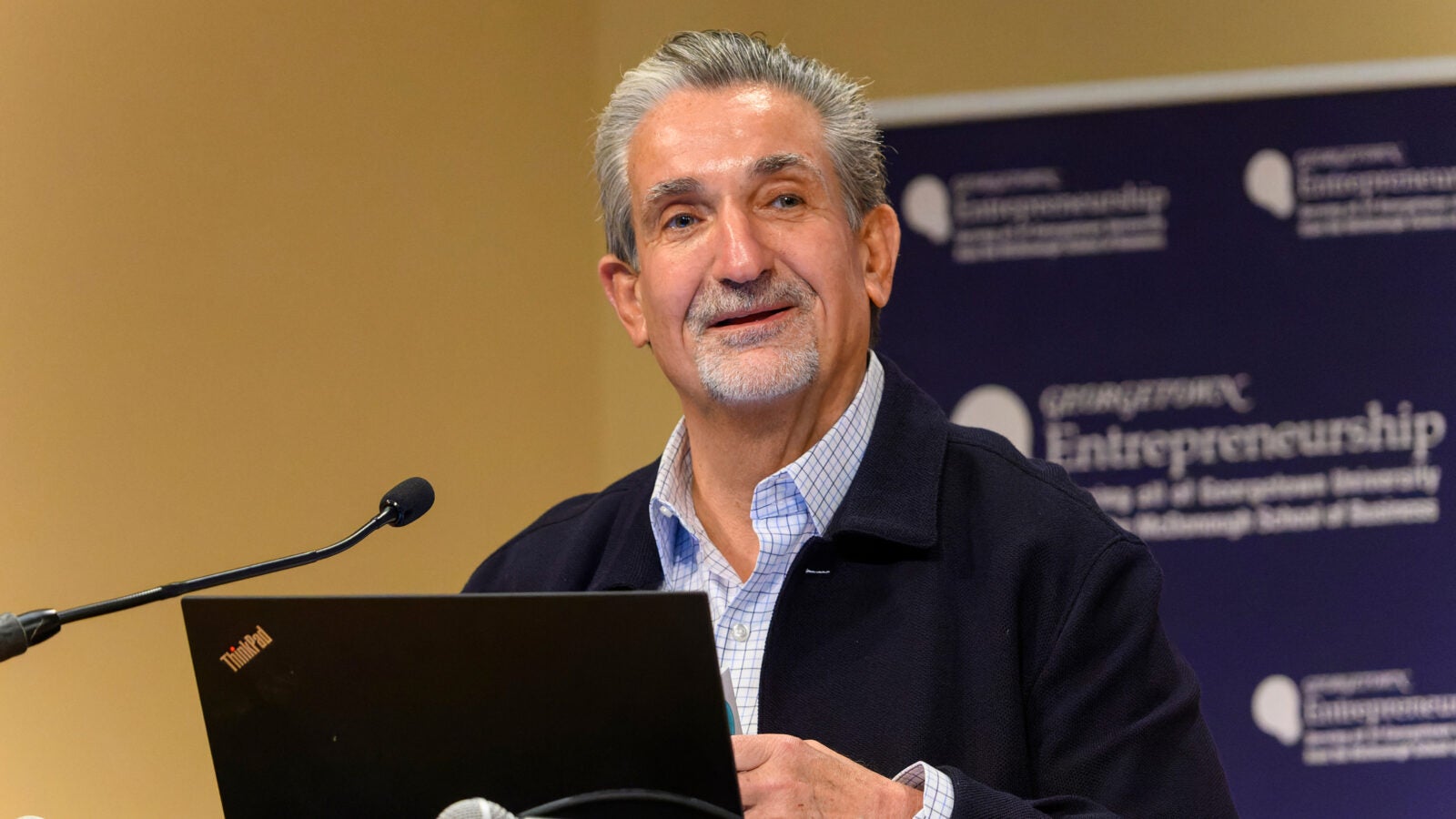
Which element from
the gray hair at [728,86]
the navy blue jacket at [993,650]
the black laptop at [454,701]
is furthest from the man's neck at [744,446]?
the black laptop at [454,701]

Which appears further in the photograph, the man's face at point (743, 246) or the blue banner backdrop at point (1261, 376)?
the blue banner backdrop at point (1261, 376)

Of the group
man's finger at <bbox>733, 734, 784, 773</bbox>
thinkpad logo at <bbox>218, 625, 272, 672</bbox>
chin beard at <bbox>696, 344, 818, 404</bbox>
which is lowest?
man's finger at <bbox>733, 734, 784, 773</bbox>

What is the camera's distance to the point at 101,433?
6.43ft

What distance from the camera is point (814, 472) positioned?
1.64 meters

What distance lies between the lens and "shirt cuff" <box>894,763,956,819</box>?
127cm

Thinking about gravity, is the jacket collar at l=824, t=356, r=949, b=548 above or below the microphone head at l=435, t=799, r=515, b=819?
above

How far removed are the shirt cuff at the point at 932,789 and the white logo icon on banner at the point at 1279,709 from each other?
1825 mm

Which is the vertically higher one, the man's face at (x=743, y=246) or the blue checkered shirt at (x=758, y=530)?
the man's face at (x=743, y=246)

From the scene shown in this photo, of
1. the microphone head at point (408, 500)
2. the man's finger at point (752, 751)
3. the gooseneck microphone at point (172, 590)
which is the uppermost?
the microphone head at point (408, 500)

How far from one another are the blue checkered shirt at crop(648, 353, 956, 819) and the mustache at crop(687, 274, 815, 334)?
0.15 meters

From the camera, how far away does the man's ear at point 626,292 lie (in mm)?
1829

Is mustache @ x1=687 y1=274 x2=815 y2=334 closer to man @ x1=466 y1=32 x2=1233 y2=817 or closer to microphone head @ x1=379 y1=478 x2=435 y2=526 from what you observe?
man @ x1=466 y1=32 x2=1233 y2=817

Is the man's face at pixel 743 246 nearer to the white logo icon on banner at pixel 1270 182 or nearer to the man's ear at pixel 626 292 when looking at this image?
the man's ear at pixel 626 292

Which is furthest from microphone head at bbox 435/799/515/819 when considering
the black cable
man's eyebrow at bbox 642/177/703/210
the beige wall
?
the beige wall
